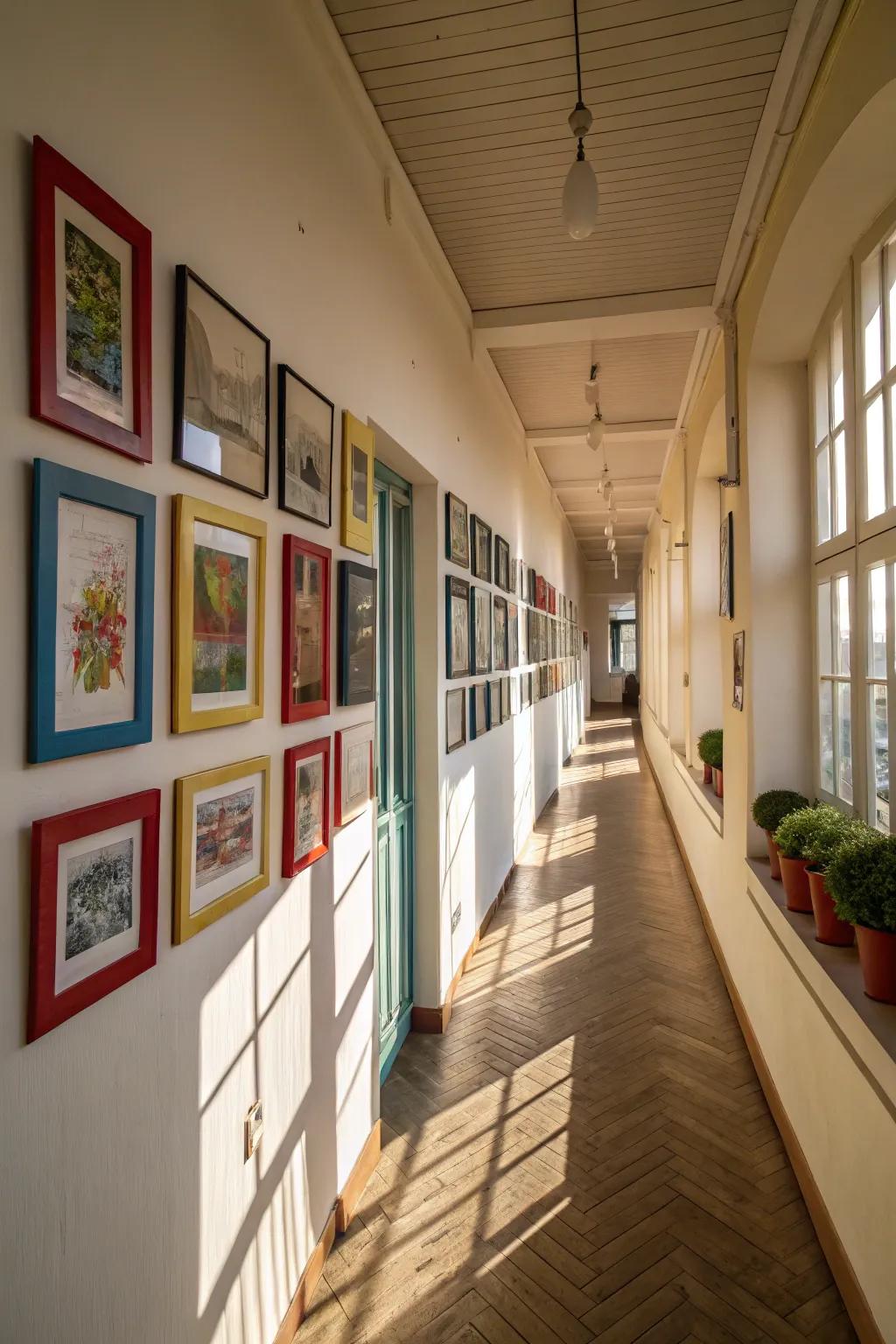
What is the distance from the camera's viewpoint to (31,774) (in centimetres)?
112

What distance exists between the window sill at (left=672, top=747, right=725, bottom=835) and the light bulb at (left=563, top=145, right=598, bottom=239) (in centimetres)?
347

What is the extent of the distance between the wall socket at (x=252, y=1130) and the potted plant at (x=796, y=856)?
6.60ft

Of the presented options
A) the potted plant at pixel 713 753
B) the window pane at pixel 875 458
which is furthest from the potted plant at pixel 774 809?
the potted plant at pixel 713 753

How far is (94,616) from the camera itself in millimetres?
1249

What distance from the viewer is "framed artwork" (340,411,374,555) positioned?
247 cm

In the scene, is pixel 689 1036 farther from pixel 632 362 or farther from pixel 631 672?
pixel 631 672

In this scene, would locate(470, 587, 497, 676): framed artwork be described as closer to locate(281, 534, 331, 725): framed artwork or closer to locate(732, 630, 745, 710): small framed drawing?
locate(732, 630, 745, 710): small framed drawing

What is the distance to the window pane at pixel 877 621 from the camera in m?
2.58

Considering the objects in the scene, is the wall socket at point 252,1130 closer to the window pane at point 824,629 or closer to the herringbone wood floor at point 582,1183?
the herringbone wood floor at point 582,1183

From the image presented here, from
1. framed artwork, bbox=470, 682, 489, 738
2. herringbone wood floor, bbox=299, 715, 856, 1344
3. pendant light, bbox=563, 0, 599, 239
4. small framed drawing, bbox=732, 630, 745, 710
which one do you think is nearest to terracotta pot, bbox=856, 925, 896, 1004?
herringbone wood floor, bbox=299, 715, 856, 1344

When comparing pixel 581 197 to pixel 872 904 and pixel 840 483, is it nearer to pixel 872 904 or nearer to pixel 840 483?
pixel 840 483

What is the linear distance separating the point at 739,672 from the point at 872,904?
2.11 meters

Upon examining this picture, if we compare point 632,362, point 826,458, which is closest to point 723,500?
point 826,458

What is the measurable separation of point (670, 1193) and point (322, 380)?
9.52 ft
